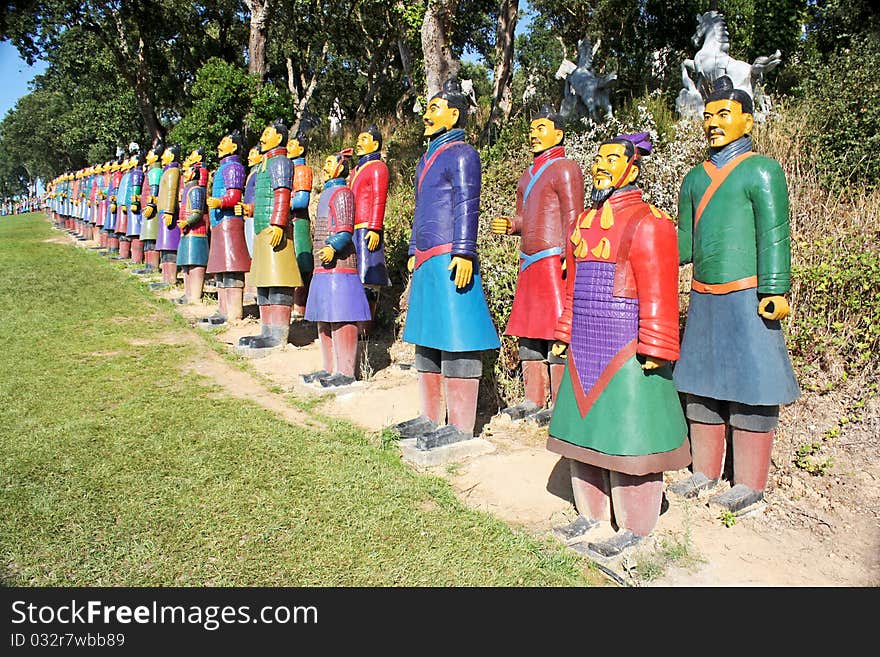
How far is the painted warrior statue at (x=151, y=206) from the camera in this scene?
34.4 ft

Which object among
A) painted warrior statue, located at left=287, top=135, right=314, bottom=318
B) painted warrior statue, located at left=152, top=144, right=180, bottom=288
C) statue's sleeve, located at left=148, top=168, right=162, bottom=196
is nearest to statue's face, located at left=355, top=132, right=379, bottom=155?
painted warrior statue, located at left=287, top=135, right=314, bottom=318

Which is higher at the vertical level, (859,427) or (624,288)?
(624,288)

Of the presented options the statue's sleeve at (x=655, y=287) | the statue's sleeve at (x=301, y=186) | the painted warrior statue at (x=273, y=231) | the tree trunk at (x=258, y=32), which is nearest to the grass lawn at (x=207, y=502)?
the statue's sleeve at (x=655, y=287)

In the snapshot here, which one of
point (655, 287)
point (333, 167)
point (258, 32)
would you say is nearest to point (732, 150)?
Result: point (655, 287)

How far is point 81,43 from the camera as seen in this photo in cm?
1777

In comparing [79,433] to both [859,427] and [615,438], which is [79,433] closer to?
[615,438]

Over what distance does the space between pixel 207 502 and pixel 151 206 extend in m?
7.79

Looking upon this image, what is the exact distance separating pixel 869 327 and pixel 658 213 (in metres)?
2.41

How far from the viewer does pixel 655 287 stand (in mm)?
3064

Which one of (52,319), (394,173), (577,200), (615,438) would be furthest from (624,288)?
(394,173)

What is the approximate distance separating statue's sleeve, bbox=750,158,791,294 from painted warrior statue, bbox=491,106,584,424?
145 centimetres

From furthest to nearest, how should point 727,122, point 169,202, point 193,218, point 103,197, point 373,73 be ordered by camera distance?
point 373,73 < point 103,197 < point 169,202 < point 193,218 < point 727,122

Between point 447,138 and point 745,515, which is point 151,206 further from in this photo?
point 745,515

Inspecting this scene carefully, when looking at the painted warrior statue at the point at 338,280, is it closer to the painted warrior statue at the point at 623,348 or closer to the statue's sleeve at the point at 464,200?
the statue's sleeve at the point at 464,200
